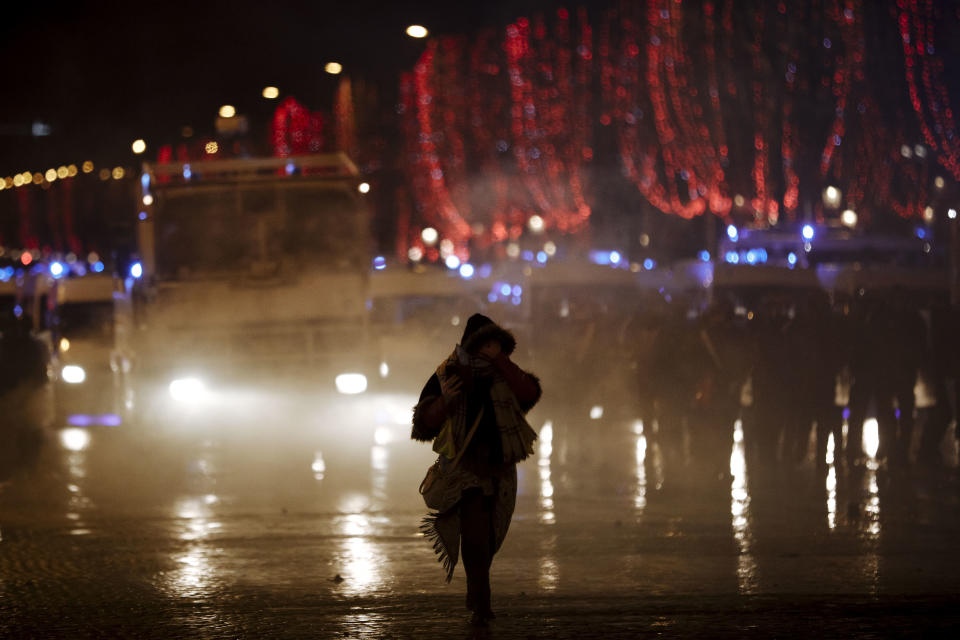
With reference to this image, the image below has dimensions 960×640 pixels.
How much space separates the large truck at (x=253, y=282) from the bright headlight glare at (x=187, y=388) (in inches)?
0.5

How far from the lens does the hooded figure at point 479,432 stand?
5875 millimetres

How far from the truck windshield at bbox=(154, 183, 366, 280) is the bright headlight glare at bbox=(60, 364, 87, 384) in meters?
3.18

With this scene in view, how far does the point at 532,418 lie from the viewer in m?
15.3

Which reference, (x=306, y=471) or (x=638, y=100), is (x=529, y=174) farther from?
(x=306, y=471)

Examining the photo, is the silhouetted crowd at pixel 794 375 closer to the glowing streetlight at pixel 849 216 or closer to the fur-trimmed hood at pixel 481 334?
the fur-trimmed hood at pixel 481 334

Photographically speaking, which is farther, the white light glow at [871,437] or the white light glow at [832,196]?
the white light glow at [832,196]

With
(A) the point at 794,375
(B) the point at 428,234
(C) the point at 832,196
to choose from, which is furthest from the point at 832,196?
(A) the point at 794,375

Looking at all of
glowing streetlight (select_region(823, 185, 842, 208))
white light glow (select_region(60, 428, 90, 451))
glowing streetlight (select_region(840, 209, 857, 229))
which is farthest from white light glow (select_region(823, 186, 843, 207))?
white light glow (select_region(60, 428, 90, 451))

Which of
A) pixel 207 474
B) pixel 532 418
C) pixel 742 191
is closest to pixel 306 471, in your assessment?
pixel 207 474

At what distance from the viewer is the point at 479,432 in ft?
19.5

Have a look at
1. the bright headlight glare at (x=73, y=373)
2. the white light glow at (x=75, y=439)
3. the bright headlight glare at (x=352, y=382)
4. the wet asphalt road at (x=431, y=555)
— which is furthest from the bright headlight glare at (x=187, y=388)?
the bright headlight glare at (x=73, y=373)

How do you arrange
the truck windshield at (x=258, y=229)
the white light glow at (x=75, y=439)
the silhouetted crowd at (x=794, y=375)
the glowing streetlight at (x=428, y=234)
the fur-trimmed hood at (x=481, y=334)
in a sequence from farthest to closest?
the glowing streetlight at (x=428, y=234)
the truck windshield at (x=258, y=229)
the white light glow at (x=75, y=439)
the silhouetted crowd at (x=794, y=375)
the fur-trimmed hood at (x=481, y=334)

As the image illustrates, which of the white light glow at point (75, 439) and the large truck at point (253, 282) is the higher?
the large truck at point (253, 282)

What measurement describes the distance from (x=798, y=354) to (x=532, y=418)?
11.8ft
